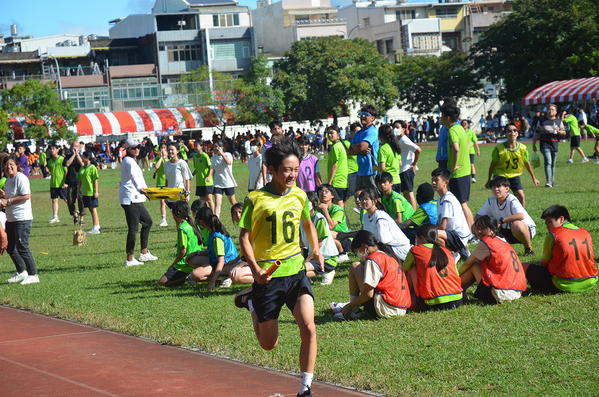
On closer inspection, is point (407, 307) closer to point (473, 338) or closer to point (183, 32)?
point (473, 338)

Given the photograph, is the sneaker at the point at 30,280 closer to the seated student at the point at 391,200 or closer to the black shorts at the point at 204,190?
the black shorts at the point at 204,190

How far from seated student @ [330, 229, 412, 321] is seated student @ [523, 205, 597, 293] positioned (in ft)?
5.11

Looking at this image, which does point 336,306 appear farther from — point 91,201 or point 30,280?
point 91,201

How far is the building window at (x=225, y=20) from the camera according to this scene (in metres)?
80.5

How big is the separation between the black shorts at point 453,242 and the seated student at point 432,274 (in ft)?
4.96

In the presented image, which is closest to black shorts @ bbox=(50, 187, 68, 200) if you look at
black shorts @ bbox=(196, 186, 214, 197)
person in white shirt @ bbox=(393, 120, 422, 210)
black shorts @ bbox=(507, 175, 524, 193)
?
black shorts @ bbox=(196, 186, 214, 197)

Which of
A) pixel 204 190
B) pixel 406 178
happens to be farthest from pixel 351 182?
pixel 204 190

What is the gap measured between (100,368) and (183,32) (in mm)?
75768

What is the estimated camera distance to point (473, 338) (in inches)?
224

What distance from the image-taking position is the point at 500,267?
21.7 feet

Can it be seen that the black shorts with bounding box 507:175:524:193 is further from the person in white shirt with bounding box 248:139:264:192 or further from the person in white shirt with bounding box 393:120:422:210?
the person in white shirt with bounding box 248:139:264:192

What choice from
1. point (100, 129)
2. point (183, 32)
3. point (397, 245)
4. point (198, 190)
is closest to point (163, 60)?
point (183, 32)

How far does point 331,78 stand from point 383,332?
1938 inches

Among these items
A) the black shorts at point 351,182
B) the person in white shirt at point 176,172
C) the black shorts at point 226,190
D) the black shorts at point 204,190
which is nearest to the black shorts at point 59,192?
the person in white shirt at point 176,172
